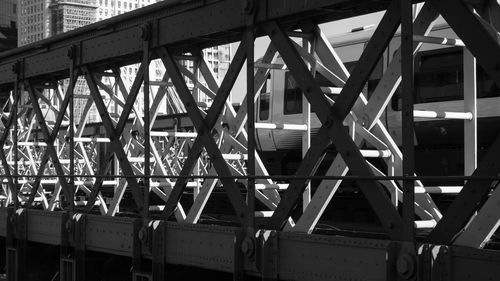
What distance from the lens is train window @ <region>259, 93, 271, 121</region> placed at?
52.9 feet

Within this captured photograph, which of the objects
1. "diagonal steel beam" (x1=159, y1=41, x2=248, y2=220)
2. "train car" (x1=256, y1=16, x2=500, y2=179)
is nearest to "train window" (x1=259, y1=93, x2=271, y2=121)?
"train car" (x1=256, y1=16, x2=500, y2=179)

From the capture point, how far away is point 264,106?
16.3 m

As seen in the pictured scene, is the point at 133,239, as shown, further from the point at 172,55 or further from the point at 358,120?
the point at 358,120

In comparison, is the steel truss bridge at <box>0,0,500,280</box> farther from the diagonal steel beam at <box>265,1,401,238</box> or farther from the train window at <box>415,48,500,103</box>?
the train window at <box>415,48,500,103</box>

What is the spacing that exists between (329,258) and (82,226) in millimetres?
5372

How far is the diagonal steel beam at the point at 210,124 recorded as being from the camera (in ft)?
30.4

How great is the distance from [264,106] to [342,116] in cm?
856

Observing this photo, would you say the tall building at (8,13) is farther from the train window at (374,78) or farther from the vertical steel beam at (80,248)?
the vertical steel beam at (80,248)

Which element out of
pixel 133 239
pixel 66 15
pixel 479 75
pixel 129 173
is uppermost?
pixel 66 15

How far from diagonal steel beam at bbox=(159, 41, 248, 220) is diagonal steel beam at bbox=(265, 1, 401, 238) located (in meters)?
0.61

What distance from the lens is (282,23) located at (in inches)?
349

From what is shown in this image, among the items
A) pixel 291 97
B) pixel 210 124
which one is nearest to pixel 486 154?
pixel 210 124

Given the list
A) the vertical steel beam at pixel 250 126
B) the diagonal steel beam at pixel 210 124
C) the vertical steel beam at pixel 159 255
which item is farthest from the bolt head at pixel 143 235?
the vertical steel beam at pixel 250 126

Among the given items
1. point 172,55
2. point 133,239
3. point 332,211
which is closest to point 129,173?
point 133,239
